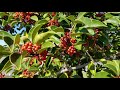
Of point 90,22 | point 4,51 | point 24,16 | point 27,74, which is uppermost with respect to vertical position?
point 24,16

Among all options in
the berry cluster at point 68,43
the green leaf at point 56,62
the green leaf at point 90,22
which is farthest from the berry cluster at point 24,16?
the green leaf at point 90,22

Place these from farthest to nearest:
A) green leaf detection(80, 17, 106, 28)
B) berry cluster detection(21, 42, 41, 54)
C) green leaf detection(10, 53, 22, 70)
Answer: green leaf detection(80, 17, 106, 28) → berry cluster detection(21, 42, 41, 54) → green leaf detection(10, 53, 22, 70)

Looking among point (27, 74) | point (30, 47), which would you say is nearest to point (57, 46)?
point (27, 74)

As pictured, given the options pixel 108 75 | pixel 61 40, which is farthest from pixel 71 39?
pixel 108 75

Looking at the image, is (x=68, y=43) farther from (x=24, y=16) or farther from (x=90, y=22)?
(x=24, y=16)

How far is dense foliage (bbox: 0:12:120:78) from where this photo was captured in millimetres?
1602

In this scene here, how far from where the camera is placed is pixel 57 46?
6.59 ft

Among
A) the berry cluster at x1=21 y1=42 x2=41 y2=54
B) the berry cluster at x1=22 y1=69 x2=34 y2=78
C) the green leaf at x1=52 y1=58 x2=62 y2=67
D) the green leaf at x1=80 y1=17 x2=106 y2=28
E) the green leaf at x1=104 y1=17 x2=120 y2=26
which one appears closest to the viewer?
the berry cluster at x1=21 y1=42 x2=41 y2=54

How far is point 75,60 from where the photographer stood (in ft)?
8.52

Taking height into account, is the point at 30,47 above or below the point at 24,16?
below

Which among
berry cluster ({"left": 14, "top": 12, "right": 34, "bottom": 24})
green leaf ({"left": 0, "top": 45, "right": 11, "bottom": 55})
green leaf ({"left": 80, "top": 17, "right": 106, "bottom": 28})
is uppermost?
berry cluster ({"left": 14, "top": 12, "right": 34, "bottom": 24})

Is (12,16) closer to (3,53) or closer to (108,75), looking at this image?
(3,53)

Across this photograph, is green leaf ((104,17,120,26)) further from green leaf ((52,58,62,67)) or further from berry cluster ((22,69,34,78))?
berry cluster ((22,69,34,78))

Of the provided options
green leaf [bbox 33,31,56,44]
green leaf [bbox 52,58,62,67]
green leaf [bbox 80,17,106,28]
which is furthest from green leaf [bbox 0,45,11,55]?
green leaf [bbox 52,58,62,67]
